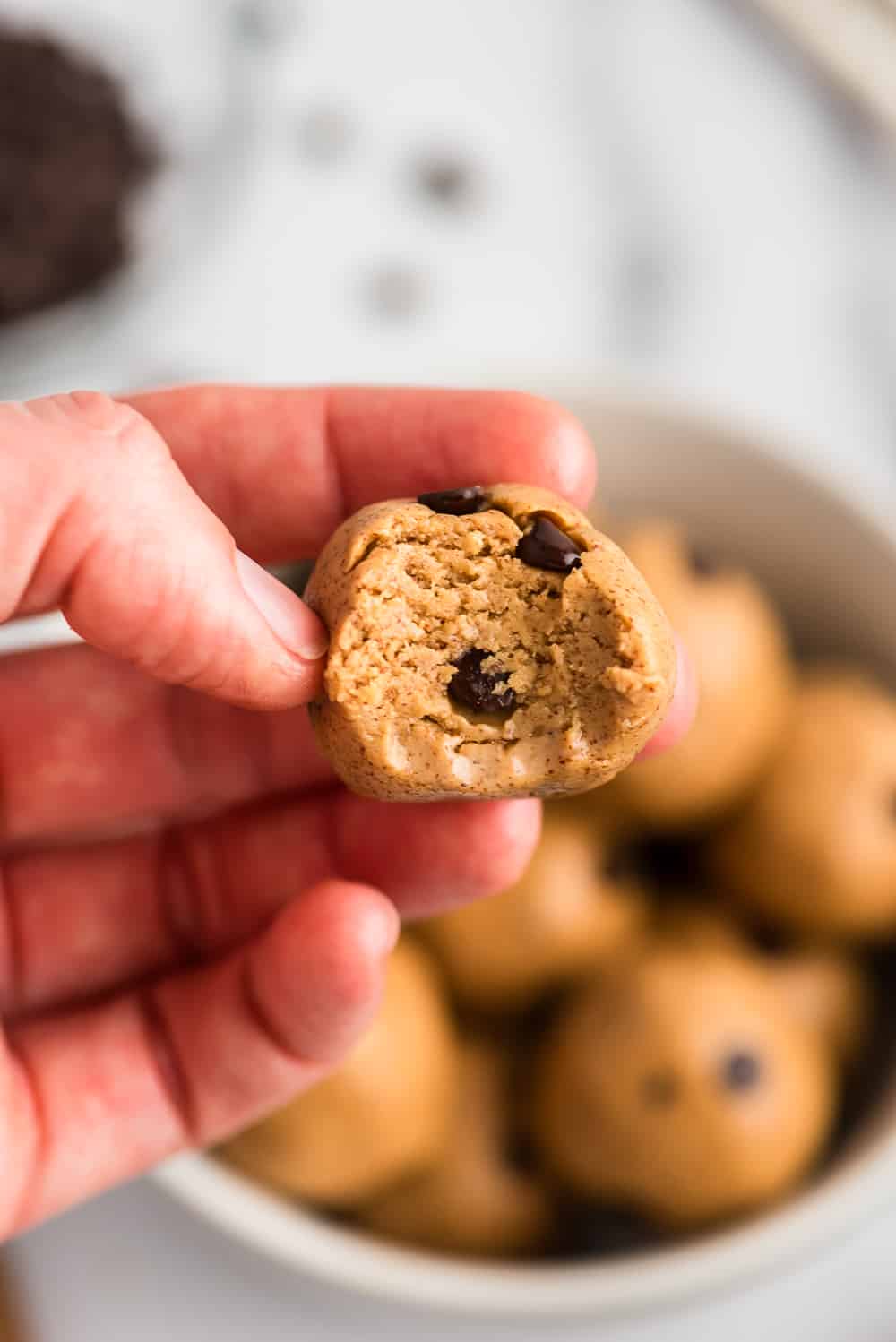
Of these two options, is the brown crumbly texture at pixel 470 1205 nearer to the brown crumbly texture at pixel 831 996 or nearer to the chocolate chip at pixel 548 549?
the brown crumbly texture at pixel 831 996

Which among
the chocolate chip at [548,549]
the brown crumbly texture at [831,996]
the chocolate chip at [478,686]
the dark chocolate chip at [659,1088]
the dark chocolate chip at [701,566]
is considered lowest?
the dark chocolate chip at [659,1088]

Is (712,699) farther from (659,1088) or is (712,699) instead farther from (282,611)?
(282,611)

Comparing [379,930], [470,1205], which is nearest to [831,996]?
[470,1205]

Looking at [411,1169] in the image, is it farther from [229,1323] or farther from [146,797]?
[146,797]

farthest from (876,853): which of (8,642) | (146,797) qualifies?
(8,642)

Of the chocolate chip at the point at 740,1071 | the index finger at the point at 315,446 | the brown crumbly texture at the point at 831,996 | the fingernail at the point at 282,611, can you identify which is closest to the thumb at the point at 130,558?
the fingernail at the point at 282,611

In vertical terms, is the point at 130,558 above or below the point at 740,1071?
above

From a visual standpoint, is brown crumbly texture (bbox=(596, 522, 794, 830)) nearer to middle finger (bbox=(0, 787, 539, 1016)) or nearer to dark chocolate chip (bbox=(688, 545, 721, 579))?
dark chocolate chip (bbox=(688, 545, 721, 579))
